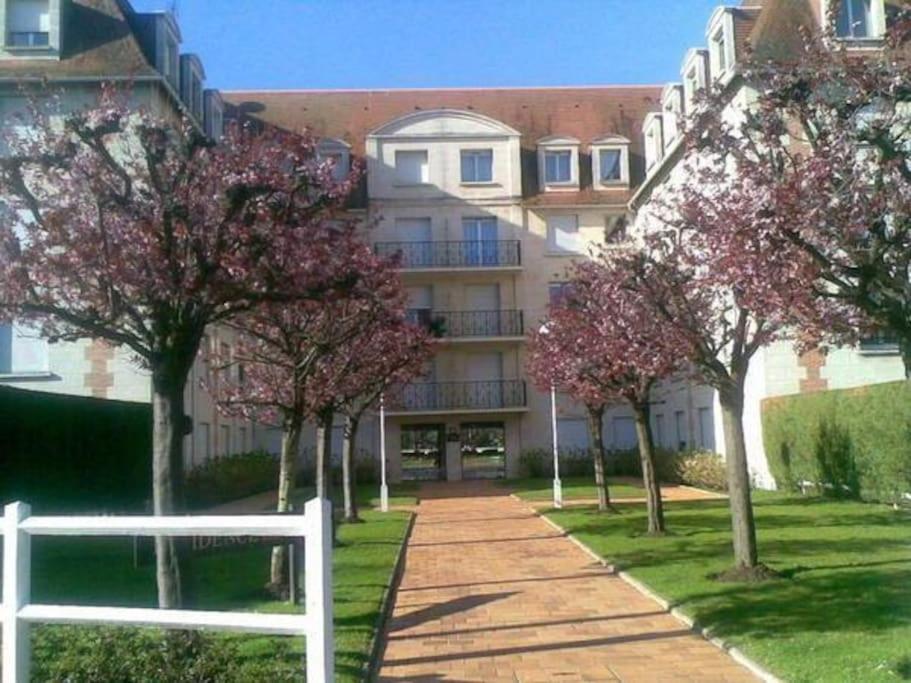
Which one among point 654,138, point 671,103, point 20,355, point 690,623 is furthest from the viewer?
point 654,138

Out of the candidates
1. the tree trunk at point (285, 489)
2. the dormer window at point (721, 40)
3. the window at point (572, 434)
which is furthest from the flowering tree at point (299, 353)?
the window at point (572, 434)

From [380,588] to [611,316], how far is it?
484 centimetres

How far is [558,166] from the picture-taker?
39.1 m

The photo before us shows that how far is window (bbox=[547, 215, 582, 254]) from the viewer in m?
38.2

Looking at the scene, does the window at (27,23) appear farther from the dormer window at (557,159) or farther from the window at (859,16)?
the dormer window at (557,159)

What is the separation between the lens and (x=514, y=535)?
17.7 m

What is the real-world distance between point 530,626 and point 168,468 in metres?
3.49

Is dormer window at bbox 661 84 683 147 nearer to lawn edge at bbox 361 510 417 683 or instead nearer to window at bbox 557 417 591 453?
window at bbox 557 417 591 453

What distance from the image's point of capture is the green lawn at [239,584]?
7.80m

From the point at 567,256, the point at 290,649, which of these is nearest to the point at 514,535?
the point at 290,649

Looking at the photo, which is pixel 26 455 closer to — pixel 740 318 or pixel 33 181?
pixel 33 181

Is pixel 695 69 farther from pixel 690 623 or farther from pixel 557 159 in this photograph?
pixel 690 623

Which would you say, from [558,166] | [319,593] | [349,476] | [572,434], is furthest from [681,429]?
[319,593]

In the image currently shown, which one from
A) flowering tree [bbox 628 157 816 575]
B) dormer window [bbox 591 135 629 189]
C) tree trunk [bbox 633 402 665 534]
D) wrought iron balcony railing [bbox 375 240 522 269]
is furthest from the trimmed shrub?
flowering tree [bbox 628 157 816 575]
